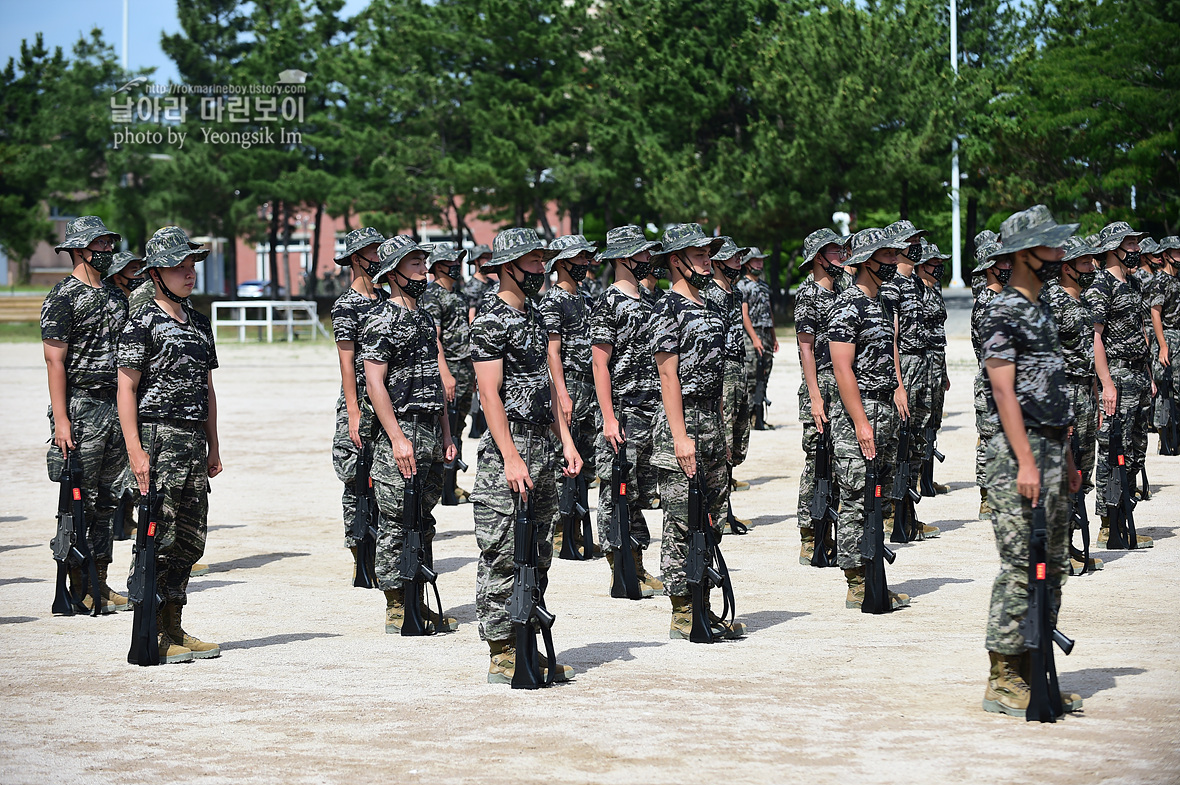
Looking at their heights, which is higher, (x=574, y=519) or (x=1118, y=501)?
(x=1118, y=501)

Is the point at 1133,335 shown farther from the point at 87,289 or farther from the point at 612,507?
the point at 87,289

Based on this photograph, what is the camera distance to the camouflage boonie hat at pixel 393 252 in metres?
8.14

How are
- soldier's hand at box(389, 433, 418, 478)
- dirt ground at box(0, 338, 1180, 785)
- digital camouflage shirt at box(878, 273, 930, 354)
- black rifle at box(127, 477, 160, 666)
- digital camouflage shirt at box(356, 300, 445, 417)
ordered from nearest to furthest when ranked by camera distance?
1. dirt ground at box(0, 338, 1180, 785)
2. black rifle at box(127, 477, 160, 666)
3. soldier's hand at box(389, 433, 418, 478)
4. digital camouflage shirt at box(356, 300, 445, 417)
5. digital camouflage shirt at box(878, 273, 930, 354)

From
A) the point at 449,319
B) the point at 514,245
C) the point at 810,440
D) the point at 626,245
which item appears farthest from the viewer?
the point at 449,319

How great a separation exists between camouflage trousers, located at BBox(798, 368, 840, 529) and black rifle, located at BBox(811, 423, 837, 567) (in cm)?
17

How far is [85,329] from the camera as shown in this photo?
29.1ft

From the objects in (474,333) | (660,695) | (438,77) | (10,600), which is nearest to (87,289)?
(10,600)

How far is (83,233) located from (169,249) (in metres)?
1.88

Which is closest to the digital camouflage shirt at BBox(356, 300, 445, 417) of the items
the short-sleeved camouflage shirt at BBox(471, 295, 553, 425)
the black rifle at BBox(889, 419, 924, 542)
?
the short-sleeved camouflage shirt at BBox(471, 295, 553, 425)

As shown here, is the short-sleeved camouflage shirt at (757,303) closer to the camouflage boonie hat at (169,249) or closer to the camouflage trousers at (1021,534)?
the camouflage boonie hat at (169,249)

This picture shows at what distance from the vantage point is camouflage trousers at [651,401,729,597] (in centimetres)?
757

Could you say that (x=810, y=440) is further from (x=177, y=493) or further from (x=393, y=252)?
(x=177, y=493)

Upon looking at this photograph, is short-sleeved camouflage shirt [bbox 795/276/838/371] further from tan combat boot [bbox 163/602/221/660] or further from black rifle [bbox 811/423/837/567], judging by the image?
tan combat boot [bbox 163/602/221/660]

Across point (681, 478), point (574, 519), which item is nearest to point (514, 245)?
point (681, 478)
